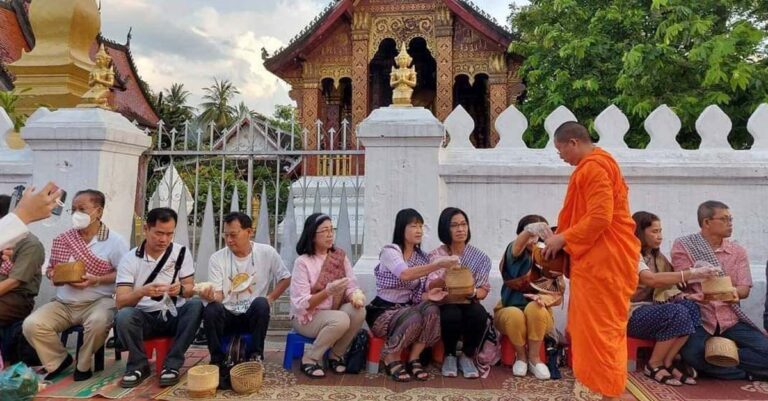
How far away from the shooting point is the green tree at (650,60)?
20.7 ft

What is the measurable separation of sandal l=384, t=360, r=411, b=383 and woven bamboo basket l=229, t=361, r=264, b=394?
0.82 metres

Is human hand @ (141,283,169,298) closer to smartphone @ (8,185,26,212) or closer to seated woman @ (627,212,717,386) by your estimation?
smartphone @ (8,185,26,212)

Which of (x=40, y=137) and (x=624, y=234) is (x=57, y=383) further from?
(x=624, y=234)

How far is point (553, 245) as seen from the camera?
9.10 ft

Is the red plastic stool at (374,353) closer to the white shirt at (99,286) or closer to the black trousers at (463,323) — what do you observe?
the black trousers at (463,323)

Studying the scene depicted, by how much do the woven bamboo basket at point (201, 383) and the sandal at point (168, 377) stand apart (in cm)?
19

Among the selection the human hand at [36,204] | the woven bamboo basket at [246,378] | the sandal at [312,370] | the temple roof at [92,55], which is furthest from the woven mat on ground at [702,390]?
the temple roof at [92,55]

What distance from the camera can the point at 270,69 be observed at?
12.5 m

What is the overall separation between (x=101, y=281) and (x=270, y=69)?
995 cm

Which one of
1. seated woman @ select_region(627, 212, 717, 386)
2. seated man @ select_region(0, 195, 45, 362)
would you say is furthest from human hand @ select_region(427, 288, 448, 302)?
seated man @ select_region(0, 195, 45, 362)

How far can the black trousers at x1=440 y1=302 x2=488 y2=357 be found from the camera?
3.30 m

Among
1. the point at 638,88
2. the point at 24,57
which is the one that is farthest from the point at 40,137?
the point at 638,88

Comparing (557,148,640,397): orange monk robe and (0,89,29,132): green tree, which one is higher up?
(0,89,29,132): green tree

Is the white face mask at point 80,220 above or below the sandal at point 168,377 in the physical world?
above
